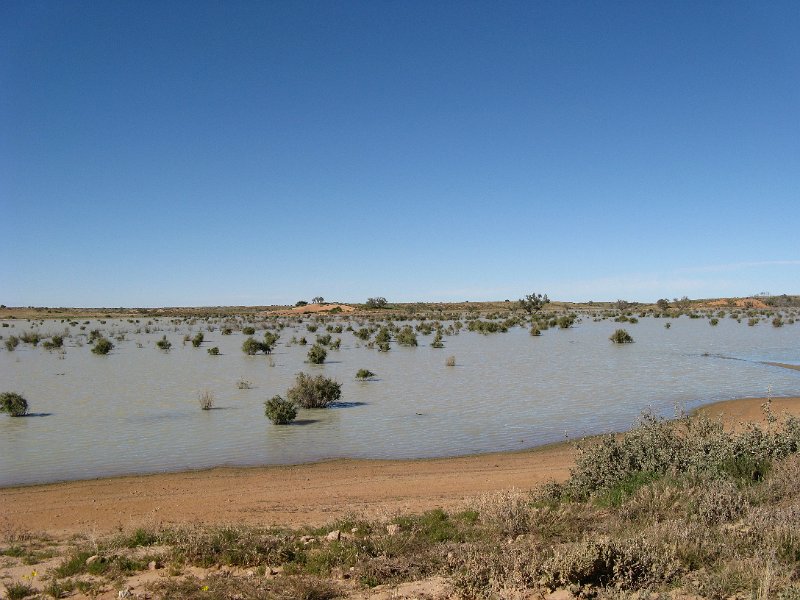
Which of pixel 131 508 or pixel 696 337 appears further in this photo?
pixel 696 337

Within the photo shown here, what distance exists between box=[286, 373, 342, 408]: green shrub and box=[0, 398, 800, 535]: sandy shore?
5.49 metres

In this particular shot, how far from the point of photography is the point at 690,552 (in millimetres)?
5059

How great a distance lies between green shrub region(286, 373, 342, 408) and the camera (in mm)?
16938

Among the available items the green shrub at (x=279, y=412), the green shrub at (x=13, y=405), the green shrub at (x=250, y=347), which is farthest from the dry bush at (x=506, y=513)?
the green shrub at (x=250, y=347)

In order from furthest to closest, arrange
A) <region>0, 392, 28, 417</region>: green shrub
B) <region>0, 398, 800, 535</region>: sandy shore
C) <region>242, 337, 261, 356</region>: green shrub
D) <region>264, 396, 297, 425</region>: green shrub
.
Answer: <region>242, 337, 261, 356</region>: green shrub
<region>0, 392, 28, 417</region>: green shrub
<region>264, 396, 297, 425</region>: green shrub
<region>0, 398, 800, 535</region>: sandy shore

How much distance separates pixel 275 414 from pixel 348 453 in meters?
3.05

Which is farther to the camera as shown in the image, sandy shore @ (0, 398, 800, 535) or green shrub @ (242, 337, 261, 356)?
green shrub @ (242, 337, 261, 356)

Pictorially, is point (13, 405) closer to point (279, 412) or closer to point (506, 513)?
point (279, 412)

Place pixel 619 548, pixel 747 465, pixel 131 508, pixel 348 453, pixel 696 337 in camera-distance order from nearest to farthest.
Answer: pixel 619 548
pixel 747 465
pixel 131 508
pixel 348 453
pixel 696 337

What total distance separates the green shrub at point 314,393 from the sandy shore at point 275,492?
5486mm

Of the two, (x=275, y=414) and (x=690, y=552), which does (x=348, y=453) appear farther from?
(x=690, y=552)

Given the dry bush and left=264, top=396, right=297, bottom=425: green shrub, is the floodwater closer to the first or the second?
left=264, top=396, right=297, bottom=425: green shrub

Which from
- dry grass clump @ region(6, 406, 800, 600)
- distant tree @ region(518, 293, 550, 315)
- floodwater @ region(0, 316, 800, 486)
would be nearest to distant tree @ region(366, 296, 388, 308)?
distant tree @ region(518, 293, 550, 315)

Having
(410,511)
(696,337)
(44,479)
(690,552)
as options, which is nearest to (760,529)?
(690,552)
